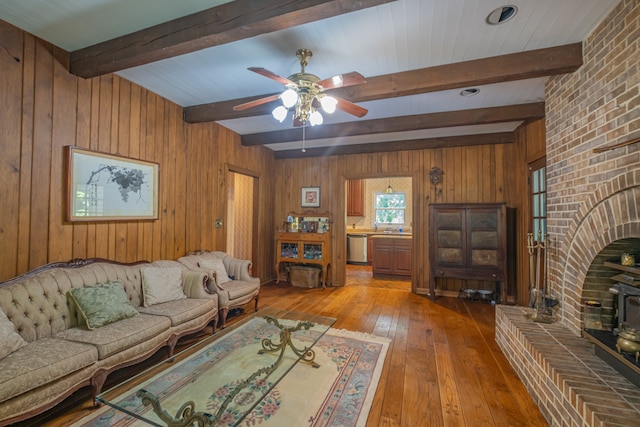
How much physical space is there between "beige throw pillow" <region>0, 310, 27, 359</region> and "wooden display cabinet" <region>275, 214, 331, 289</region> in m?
3.80

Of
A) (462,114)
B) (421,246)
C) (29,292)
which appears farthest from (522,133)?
(29,292)

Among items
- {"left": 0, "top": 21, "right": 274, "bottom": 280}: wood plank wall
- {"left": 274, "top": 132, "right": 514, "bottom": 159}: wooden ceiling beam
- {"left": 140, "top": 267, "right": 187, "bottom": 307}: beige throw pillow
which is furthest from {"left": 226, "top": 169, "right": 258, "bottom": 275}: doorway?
→ {"left": 140, "top": 267, "right": 187, "bottom": 307}: beige throw pillow

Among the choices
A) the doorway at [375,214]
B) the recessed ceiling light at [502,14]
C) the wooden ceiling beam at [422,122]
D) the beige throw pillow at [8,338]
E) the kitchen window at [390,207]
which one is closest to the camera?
the beige throw pillow at [8,338]

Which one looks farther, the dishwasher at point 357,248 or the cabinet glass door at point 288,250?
the dishwasher at point 357,248

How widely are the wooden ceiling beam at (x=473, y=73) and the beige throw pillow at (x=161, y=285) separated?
262cm

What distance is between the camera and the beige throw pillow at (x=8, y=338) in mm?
1707

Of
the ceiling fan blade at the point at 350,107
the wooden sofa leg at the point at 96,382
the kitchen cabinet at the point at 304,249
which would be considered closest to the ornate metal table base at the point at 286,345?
the wooden sofa leg at the point at 96,382

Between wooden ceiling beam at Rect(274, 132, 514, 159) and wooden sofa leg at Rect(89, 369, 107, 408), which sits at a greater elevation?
wooden ceiling beam at Rect(274, 132, 514, 159)

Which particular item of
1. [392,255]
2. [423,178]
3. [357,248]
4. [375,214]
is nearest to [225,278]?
[423,178]

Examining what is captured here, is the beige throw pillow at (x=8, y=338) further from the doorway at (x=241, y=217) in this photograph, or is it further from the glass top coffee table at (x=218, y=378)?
the doorway at (x=241, y=217)

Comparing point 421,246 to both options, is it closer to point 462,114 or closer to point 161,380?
point 462,114

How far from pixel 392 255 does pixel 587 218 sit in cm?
414

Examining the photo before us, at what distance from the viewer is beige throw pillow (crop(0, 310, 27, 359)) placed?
1.71m

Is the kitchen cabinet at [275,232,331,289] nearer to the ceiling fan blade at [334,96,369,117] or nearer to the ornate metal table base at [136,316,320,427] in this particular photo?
the ceiling fan blade at [334,96,369,117]
